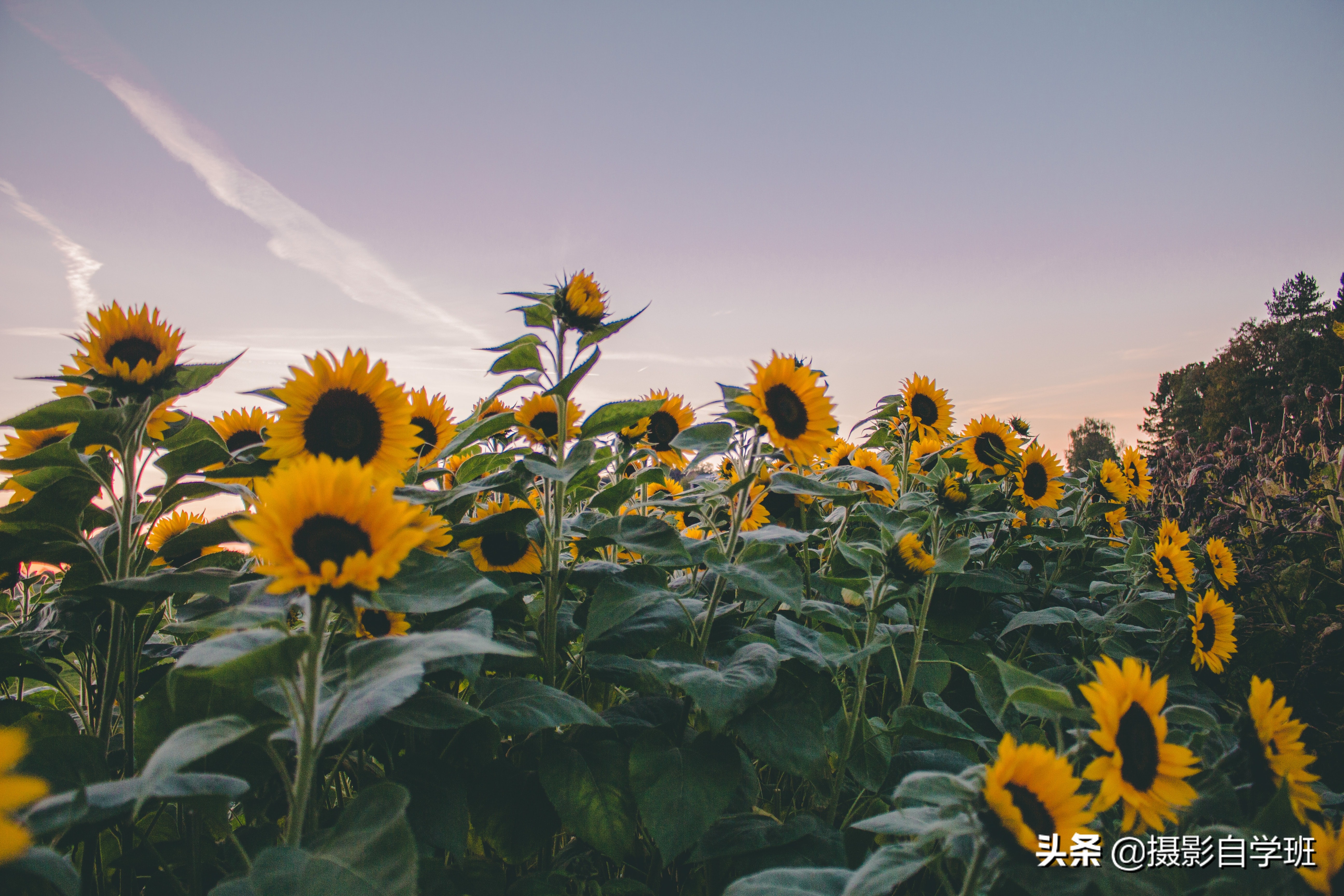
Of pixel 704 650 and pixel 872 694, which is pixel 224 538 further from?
pixel 872 694

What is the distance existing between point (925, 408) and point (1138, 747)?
2.12m

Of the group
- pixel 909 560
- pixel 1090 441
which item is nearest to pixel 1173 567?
pixel 909 560

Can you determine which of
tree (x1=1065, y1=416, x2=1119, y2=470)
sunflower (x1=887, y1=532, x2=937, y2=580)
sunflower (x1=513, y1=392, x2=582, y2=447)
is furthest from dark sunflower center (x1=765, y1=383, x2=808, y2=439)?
tree (x1=1065, y1=416, x2=1119, y2=470)

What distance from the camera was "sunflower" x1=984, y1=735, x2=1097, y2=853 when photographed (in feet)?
2.90

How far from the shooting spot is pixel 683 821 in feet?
4.13

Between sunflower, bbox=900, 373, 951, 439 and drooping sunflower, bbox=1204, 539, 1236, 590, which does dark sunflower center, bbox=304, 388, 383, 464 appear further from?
drooping sunflower, bbox=1204, 539, 1236, 590

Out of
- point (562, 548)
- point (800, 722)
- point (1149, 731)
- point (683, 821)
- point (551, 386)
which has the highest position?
point (551, 386)

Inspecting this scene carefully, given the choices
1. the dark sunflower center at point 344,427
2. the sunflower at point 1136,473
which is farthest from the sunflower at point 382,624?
the sunflower at point 1136,473

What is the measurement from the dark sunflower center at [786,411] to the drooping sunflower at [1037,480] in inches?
73.4

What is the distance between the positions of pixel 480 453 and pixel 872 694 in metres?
1.71

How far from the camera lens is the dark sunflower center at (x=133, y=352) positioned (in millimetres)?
1290

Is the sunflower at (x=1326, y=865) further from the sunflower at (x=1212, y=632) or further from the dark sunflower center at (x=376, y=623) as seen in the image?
the dark sunflower center at (x=376, y=623)

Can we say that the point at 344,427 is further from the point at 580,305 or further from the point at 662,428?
the point at 662,428

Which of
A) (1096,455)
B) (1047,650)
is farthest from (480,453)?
(1096,455)
